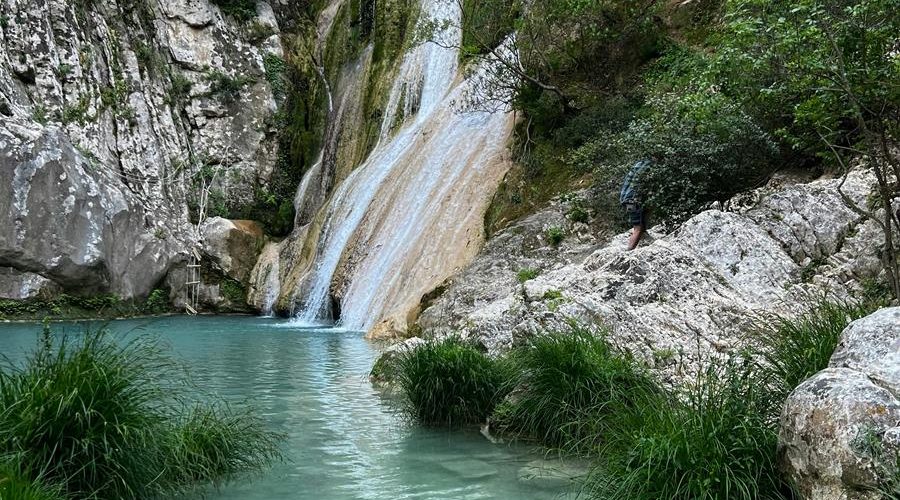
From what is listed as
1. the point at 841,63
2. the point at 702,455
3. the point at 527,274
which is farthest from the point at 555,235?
the point at 702,455

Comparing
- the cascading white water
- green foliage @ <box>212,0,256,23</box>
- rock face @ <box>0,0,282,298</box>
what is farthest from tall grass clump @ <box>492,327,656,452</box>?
green foliage @ <box>212,0,256,23</box>

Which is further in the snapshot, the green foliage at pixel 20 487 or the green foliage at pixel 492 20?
the green foliage at pixel 492 20

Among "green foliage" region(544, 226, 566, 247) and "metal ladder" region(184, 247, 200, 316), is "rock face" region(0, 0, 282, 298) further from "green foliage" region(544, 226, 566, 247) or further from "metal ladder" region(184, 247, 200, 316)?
"green foliage" region(544, 226, 566, 247)

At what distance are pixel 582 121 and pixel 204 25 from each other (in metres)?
19.4

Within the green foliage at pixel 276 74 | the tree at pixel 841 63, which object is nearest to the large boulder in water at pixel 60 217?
the green foliage at pixel 276 74

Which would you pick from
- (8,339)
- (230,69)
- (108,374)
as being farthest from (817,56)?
(230,69)

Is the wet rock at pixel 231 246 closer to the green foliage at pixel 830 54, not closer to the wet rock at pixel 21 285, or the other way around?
the wet rock at pixel 21 285

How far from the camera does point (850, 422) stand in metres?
3.91

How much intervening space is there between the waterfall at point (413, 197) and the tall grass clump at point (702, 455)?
35.2 feet

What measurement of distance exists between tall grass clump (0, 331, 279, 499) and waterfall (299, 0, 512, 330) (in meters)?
10.4

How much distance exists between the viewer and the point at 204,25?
96.4 feet

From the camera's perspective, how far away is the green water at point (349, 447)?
5711 millimetres

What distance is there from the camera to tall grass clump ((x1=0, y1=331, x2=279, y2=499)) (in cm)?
444

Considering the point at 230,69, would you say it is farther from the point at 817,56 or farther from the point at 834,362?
the point at 834,362
